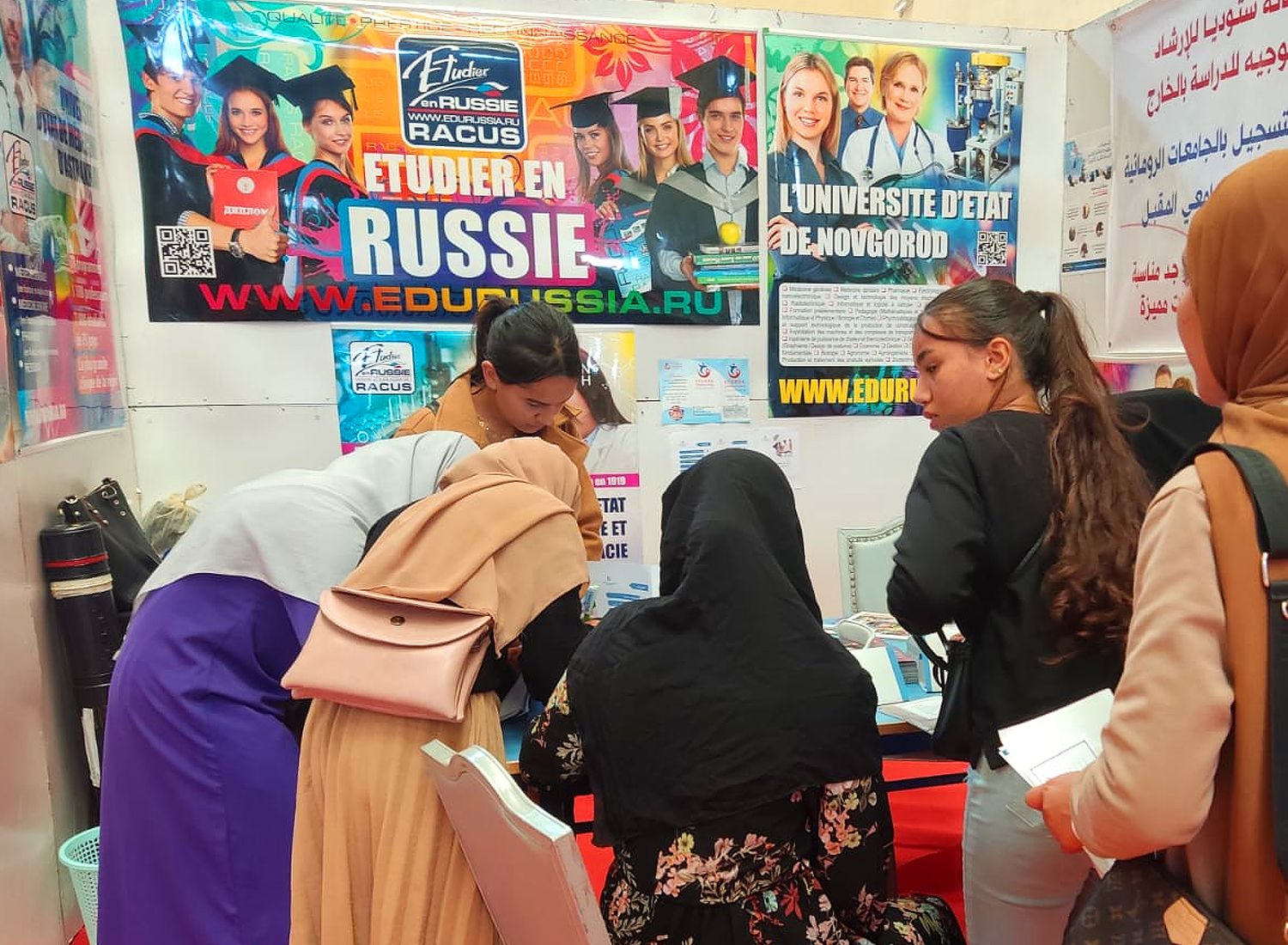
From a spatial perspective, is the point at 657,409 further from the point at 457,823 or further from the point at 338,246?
the point at 457,823

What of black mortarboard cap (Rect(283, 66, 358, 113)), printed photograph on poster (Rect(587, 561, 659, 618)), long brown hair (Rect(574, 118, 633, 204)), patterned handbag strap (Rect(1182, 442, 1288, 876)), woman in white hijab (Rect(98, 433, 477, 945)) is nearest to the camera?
patterned handbag strap (Rect(1182, 442, 1288, 876))

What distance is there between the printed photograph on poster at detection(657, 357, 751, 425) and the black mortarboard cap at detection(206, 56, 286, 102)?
1.48 metres

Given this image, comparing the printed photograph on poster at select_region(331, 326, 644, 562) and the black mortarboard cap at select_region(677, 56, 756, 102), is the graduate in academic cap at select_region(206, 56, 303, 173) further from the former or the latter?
the black mortarboard cap at select_region(677, 56, 756, 102)

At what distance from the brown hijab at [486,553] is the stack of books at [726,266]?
1.83 metres

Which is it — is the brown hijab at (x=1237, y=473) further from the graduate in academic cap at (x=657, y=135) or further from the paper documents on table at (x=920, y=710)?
the graduate in academic cap at (x=657, y=135)

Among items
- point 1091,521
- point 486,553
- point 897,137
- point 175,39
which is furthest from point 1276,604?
point 175,39

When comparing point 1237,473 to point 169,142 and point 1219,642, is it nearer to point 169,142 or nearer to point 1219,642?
point 1219,642

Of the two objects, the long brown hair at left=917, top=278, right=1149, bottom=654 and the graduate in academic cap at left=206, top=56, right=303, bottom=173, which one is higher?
the graduate in academic cap at left=206, top=56, right=303, bottom=173

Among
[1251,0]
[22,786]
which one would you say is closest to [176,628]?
[22,786]

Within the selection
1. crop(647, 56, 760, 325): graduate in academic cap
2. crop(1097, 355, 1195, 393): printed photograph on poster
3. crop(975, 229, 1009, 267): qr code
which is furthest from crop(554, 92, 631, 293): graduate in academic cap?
crop(1097, 355, 1195, 393): printed photograph on poster

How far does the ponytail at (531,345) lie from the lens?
1991 millimetres

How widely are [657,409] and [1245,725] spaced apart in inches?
93.5

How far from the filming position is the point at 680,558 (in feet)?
3.70

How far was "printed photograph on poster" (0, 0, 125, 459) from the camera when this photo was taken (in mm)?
1799
